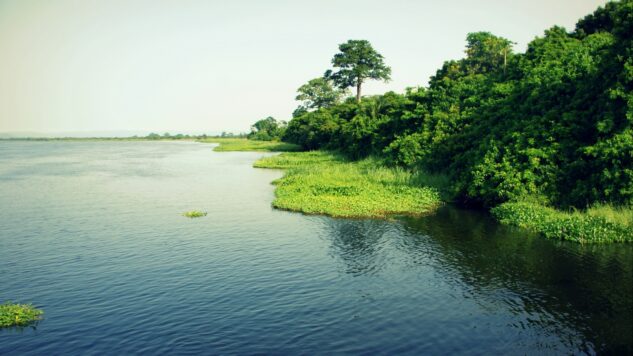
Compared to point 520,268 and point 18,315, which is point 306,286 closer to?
point 520,268

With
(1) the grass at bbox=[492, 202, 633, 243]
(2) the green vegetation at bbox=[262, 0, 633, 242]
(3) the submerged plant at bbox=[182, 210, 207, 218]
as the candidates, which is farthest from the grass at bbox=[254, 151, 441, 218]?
(1) the grass at bbox=[492, 202, 633, 243]

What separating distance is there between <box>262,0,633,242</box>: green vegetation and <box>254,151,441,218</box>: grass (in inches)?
69.1

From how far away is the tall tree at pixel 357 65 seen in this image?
4285 inches

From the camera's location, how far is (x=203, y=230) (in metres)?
37.4

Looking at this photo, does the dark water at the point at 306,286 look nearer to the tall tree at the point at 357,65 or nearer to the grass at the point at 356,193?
the grass at the point at 356,193

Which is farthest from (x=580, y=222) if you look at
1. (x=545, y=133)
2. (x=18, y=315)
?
(x=18, y=315)

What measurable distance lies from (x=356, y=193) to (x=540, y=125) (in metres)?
19.8

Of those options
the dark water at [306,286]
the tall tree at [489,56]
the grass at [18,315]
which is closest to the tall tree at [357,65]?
the tall tree at [489,56]

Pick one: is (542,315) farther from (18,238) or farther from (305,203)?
(18,238)

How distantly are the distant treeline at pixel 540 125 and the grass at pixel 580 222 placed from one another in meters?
1.51

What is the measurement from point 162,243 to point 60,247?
719 centimetres

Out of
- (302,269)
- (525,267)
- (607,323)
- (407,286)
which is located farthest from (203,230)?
(607,323)

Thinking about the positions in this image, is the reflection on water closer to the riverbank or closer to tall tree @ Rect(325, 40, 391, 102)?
the riverbank

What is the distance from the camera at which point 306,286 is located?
2484 cm
